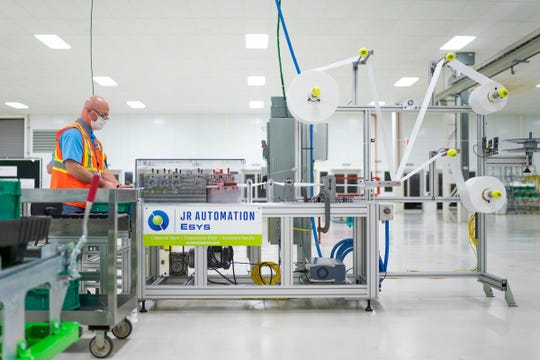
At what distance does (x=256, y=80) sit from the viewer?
10.0m

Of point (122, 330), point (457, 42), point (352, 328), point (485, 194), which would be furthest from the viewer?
point (457, 42)

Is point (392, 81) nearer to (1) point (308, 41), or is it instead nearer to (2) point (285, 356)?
(1) point (308, 41)

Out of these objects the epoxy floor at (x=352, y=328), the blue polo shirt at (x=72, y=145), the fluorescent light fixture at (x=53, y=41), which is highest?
the fluorescent light fixture at (x=53, y=41)

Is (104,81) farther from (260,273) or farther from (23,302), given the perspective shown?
(23,302)

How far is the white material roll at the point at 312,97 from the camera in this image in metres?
2.87

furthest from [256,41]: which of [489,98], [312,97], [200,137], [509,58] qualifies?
[200,137]

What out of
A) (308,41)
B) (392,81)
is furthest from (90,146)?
(392,81)

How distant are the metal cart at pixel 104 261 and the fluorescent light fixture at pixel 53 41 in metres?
5.75

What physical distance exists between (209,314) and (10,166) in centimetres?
501

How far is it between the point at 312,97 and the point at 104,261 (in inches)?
71.7

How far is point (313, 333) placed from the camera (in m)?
2.55

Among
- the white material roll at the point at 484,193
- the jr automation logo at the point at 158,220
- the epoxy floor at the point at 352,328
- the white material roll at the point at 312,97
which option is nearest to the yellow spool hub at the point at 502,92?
the white material roll at the point at 484,193

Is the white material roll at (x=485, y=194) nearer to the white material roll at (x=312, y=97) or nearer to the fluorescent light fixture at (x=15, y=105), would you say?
the white material roll at (x=312, y=97)

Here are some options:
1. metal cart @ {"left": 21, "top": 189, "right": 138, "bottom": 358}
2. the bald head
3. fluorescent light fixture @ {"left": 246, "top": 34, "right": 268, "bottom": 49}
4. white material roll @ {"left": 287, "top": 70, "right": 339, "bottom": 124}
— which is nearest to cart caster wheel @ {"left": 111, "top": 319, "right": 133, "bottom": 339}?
metal cart @ {"left": 21, "top": 189, "right": 138, "bottom": 358}
